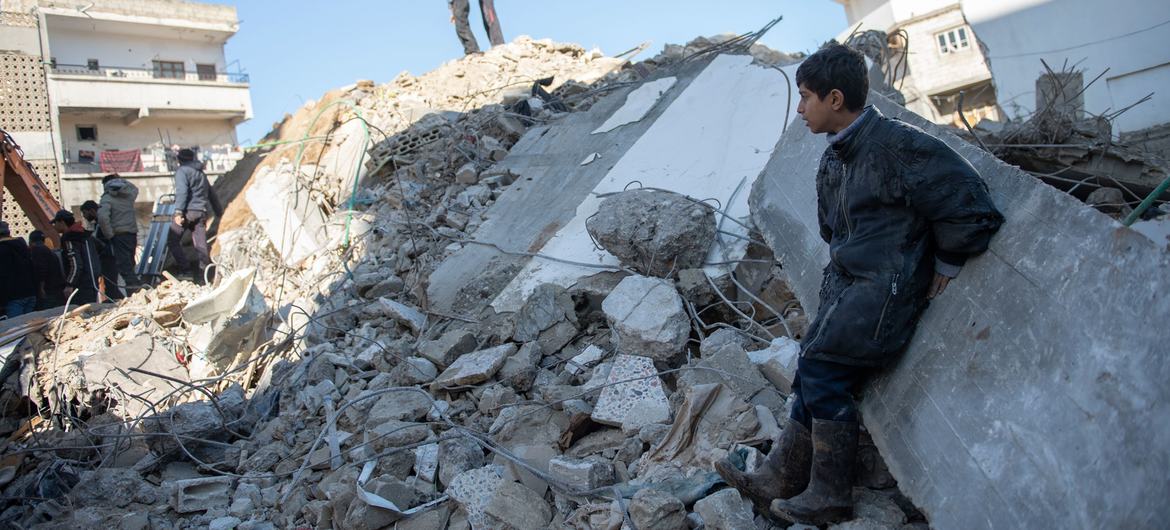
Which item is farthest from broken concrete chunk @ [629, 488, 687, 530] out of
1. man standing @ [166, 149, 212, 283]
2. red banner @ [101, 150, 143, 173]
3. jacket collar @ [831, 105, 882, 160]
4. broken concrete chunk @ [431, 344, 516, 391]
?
red banner @ [101, 150, 143, 173]

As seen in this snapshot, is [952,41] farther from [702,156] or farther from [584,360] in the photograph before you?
[584,360]

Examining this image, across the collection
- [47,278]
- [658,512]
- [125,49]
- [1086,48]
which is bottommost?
[658,512]

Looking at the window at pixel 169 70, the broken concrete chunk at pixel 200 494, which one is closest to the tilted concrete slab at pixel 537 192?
the broken concrete chunk at pixel 200 494

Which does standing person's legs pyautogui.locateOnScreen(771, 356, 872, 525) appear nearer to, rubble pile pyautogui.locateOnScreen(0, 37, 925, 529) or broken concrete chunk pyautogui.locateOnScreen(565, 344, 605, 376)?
rubble pile pyautogui.locateOnScreen(0, 37, 925, 529)

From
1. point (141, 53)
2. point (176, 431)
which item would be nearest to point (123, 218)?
point (176, 431)

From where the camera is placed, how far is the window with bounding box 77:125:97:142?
2633 cm

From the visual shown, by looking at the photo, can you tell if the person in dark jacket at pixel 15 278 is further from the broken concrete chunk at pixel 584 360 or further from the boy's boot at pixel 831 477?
the boy's boot at pixel 831 477

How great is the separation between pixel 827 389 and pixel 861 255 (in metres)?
0.40

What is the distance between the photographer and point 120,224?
31.4ft

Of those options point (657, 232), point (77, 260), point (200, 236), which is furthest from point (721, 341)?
point (77, 260)

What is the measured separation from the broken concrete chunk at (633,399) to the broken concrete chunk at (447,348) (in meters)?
1.16

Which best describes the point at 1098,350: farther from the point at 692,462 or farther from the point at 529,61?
the point at 529,61

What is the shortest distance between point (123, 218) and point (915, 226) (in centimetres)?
988

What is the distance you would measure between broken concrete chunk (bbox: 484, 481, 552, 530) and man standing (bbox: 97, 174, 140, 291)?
819 cm
